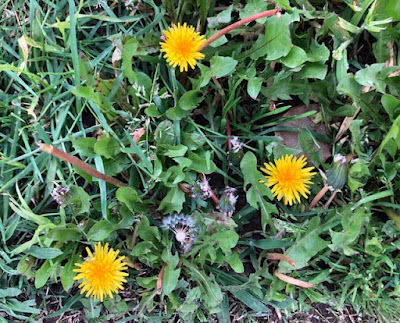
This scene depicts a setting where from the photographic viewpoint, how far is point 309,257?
1794 mm

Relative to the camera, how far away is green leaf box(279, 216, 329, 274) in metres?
1.79

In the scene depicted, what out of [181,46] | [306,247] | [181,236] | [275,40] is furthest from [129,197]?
[275,40]

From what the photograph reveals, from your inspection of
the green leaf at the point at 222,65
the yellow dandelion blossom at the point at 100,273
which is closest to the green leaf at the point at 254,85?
the green leaf at the point at 222,65

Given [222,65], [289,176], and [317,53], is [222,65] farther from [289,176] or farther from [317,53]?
[289,176]

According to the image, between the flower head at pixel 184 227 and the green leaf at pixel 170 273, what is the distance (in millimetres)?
67

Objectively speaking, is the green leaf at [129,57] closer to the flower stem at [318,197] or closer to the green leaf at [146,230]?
the green leaf at [146,230]

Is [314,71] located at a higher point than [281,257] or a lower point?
higher

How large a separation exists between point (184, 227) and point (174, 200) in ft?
0.44

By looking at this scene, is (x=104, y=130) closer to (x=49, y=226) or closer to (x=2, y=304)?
(x=49, y=226)

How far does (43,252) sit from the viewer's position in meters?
1.82

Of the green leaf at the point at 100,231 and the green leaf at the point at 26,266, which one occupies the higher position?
the green leaf at the point at 100,231

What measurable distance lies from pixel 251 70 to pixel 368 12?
1.86 feet

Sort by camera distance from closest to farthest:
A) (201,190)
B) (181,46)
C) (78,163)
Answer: (78,163) → (181,46) → (201,190)

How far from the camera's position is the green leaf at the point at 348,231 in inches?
67.6
